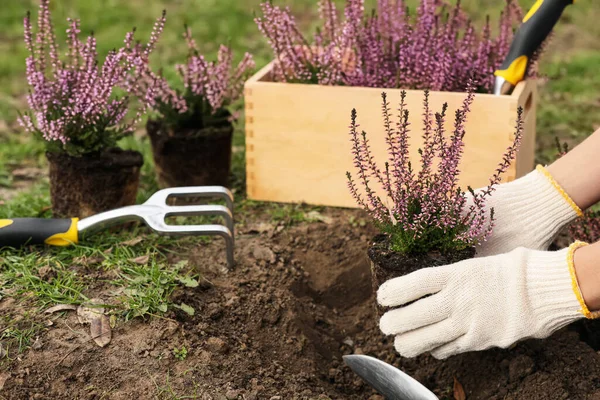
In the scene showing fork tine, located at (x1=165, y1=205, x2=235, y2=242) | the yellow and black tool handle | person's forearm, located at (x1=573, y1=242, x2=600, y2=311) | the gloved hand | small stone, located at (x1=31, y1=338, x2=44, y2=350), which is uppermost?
person's forearm, located at (x1=573, y1=242, x2=600, y2=311)

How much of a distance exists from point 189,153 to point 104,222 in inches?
25.6

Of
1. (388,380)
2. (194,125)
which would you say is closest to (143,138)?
(194,125)

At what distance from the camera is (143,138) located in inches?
158

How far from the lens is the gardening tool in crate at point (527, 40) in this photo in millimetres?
2855

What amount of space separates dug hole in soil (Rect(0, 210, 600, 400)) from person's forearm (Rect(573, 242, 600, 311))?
0.99 feet

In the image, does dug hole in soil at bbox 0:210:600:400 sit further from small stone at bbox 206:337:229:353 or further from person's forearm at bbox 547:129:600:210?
person's forearm at bbox 547:129:600:210

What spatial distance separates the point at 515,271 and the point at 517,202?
458 millimetres

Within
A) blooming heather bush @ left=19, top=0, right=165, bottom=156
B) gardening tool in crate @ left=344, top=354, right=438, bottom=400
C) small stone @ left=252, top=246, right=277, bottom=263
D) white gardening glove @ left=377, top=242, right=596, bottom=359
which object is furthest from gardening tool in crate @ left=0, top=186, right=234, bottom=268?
white gardening glove @ left=377, top=242, right=596, bottom=359

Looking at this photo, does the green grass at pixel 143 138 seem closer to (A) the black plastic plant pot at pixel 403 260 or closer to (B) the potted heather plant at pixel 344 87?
(B) the potted heather plant at pixel 344 87

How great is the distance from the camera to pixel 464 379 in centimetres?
230

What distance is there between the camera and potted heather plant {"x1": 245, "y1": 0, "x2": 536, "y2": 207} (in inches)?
118

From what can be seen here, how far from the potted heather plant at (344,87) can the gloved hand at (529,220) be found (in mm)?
475

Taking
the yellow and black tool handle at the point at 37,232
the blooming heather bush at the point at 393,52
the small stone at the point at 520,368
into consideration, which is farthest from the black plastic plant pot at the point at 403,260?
the yellow and black tool handle at the point at 37,232

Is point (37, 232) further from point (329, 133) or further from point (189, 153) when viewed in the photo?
point (329, 133)
